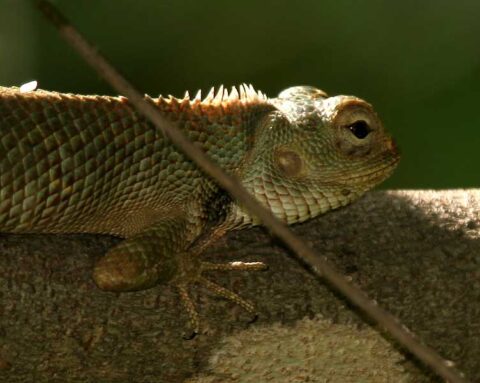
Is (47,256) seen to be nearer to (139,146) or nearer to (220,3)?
(139,146)

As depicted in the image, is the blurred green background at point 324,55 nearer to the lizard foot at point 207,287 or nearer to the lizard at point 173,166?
the lizard at point 173,166

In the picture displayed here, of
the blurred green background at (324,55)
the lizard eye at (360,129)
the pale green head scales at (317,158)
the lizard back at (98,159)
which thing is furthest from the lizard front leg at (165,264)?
the blurred green background at (324,55)

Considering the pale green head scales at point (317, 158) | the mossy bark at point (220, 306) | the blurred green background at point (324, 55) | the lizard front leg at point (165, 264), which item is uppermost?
the blurred green background at point (324, 55)

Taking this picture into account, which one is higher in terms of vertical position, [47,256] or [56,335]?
[47,256]

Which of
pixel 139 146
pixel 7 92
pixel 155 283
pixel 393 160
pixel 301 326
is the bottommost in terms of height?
pixel 301 326

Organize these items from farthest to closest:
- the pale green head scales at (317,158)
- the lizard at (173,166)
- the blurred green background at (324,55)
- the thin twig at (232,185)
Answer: the blurred green background at (324,55), the pale green head scales at (317,158), the lizard at (173,166), the thin twig at (232,185)

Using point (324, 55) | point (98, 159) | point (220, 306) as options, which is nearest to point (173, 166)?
point (98, 159)

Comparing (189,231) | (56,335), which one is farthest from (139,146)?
(56,335)

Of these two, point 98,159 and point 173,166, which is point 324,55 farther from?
point 98,159
